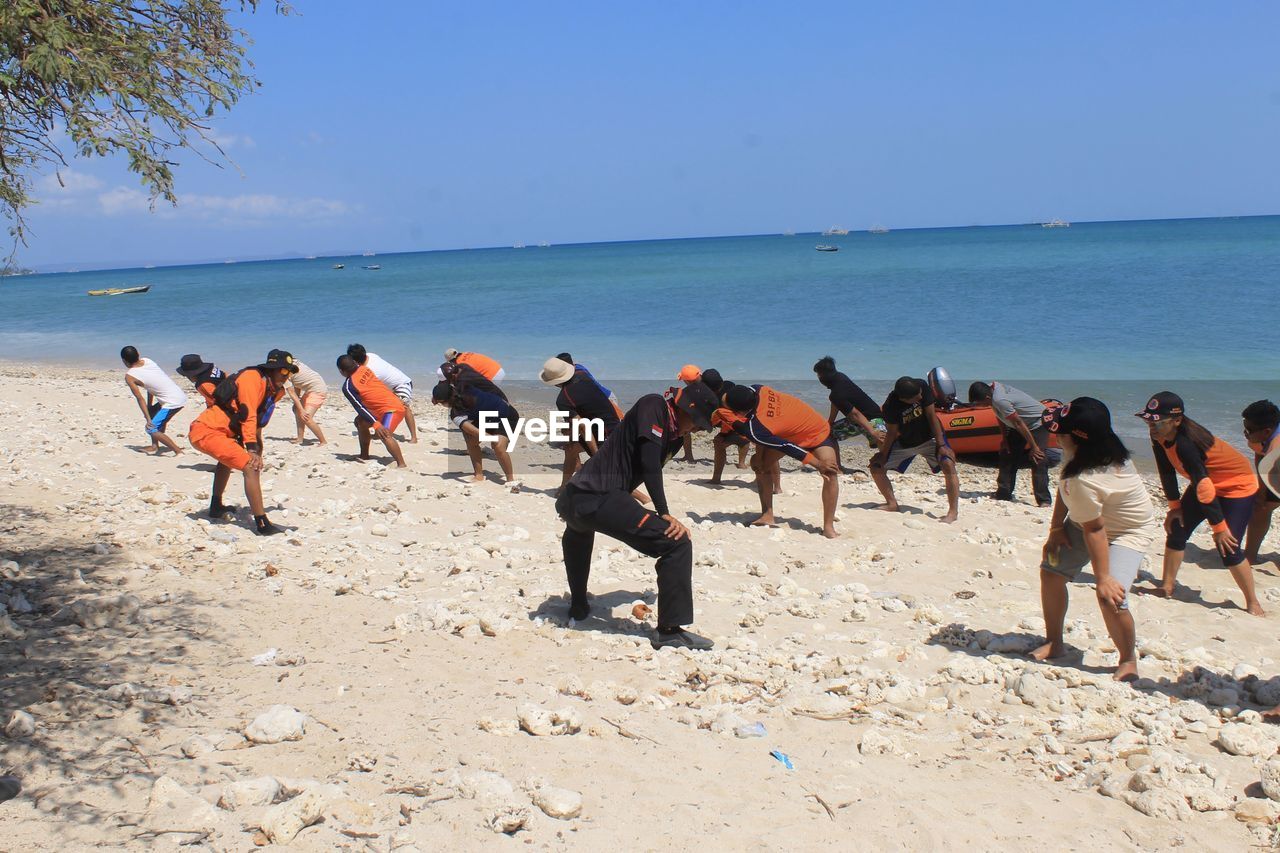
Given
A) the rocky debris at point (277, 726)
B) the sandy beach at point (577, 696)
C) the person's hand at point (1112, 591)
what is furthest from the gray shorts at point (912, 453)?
the rocky debris at point (277, 726)

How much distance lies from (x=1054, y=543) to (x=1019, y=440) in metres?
5.31

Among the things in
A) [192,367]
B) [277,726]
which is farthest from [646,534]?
[192,367]

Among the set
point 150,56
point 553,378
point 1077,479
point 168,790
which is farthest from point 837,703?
point 150,56

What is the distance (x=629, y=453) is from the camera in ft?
17.7

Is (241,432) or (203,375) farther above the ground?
(203,375)

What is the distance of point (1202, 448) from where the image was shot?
659 centimetres

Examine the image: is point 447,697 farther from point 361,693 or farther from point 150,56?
point 150,56

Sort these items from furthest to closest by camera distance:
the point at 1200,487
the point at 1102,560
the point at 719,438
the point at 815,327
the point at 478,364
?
the point at 815,327 → the point at 478,364 → the point at 719,438 → the point at 1200,487 → the point at 1102,560

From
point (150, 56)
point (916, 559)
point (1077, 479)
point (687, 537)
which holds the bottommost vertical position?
point (916, 559)

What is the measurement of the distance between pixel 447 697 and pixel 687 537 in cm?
154

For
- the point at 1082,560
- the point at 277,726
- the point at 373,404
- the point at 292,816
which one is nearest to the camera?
the point at 292,816

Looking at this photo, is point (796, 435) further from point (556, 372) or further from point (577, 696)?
point (577, 696)

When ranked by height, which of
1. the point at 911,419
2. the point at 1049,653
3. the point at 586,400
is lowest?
the point at 1049,653

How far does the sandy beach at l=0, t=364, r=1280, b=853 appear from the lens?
360 cm
